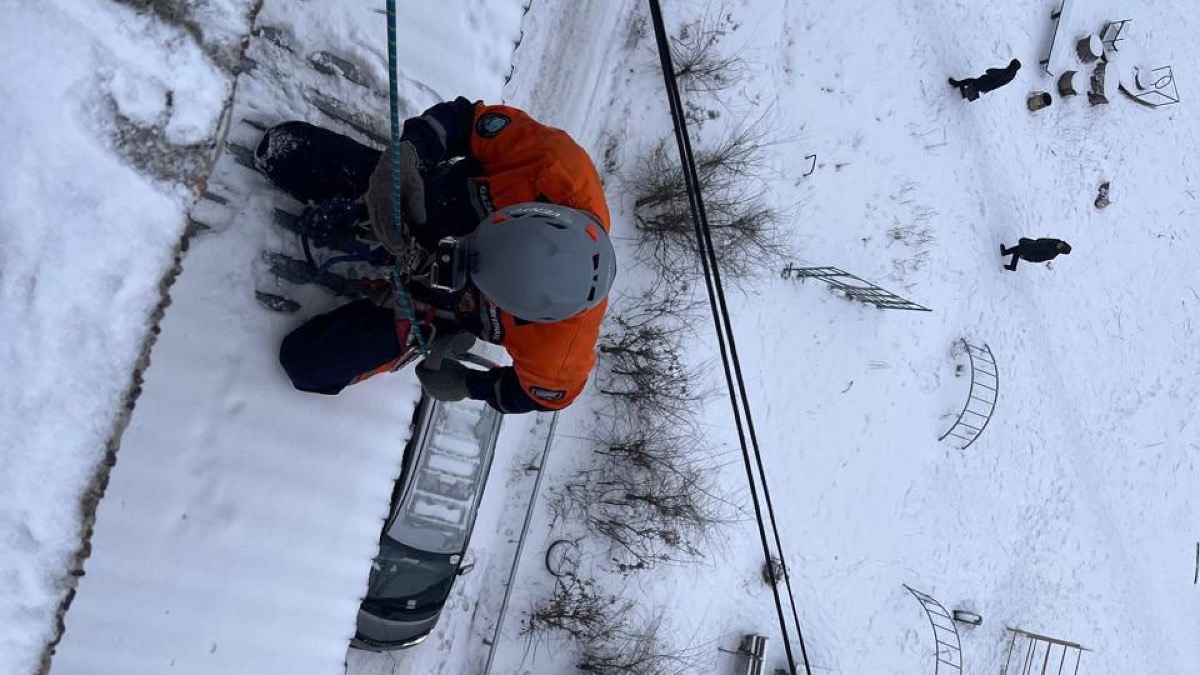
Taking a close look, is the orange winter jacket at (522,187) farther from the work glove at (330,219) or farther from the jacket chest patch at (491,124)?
the work glove at (330,219)

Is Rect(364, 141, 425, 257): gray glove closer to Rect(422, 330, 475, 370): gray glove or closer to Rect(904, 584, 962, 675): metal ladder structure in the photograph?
Rect(422, 330, 475, 370): gray glove

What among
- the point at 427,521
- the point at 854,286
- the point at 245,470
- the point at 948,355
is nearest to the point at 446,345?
the point at 245,470

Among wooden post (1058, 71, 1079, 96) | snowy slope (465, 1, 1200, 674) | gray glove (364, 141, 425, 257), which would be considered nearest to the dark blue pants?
gray glove (364, 141, 425, 257)

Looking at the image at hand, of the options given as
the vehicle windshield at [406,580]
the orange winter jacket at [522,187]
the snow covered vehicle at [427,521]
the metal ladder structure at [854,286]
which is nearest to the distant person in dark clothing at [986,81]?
the metal ladder structure at [854,286]

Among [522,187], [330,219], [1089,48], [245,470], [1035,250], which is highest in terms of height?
[1089,48]

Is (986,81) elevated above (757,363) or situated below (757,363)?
above

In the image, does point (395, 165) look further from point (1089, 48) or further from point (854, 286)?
point (1089, 48)

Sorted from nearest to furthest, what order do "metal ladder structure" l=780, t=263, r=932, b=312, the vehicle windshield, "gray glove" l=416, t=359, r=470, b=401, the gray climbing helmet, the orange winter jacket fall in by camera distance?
the gray climbing helmet
the orange winter jacket
"gray glove" l=416, t=359, r=470, b=401
the vehicle windshield
"metal ladder structure" l=780, t=263, r=932, b=312
